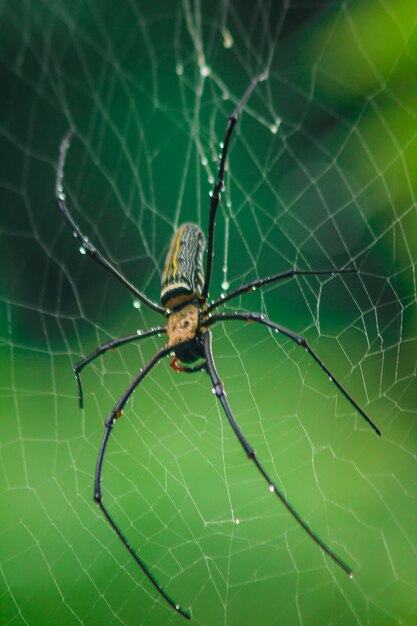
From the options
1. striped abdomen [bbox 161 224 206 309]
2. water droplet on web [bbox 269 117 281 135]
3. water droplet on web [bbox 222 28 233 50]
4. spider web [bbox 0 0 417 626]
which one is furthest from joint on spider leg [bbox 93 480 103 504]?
water droplet on web [bbox 222 28 233 50]

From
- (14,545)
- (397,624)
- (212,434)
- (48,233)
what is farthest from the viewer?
(48,233)

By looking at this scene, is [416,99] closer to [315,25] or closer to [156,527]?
[315,25]

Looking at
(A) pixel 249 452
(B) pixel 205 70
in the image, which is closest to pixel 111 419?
(A) pixel 249 452

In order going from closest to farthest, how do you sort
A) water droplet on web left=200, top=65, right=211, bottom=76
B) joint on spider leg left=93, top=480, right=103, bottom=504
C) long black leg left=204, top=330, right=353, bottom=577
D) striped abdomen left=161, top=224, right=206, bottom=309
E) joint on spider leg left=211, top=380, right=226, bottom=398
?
long black leg left=204, top=330, right=353, bottom=577 → joint on spider leg left=211, top=380, right=226, bottom=398 → joint on spider leg left=93, top=480, right=103, bottom=504 → striped abdomen left=161, top=224, right=206, bottom=309 → water droplet on web left=200, top=65, right=211, bottom=76

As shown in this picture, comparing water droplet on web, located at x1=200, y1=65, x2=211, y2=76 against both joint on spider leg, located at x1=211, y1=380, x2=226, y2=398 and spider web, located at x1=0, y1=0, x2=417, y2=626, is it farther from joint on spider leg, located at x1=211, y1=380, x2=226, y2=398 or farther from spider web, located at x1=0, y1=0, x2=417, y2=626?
joint on spider leg, located at x1=211, y1=380, x2=226, y2=398

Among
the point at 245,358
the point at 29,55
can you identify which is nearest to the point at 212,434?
the point at 245,358
